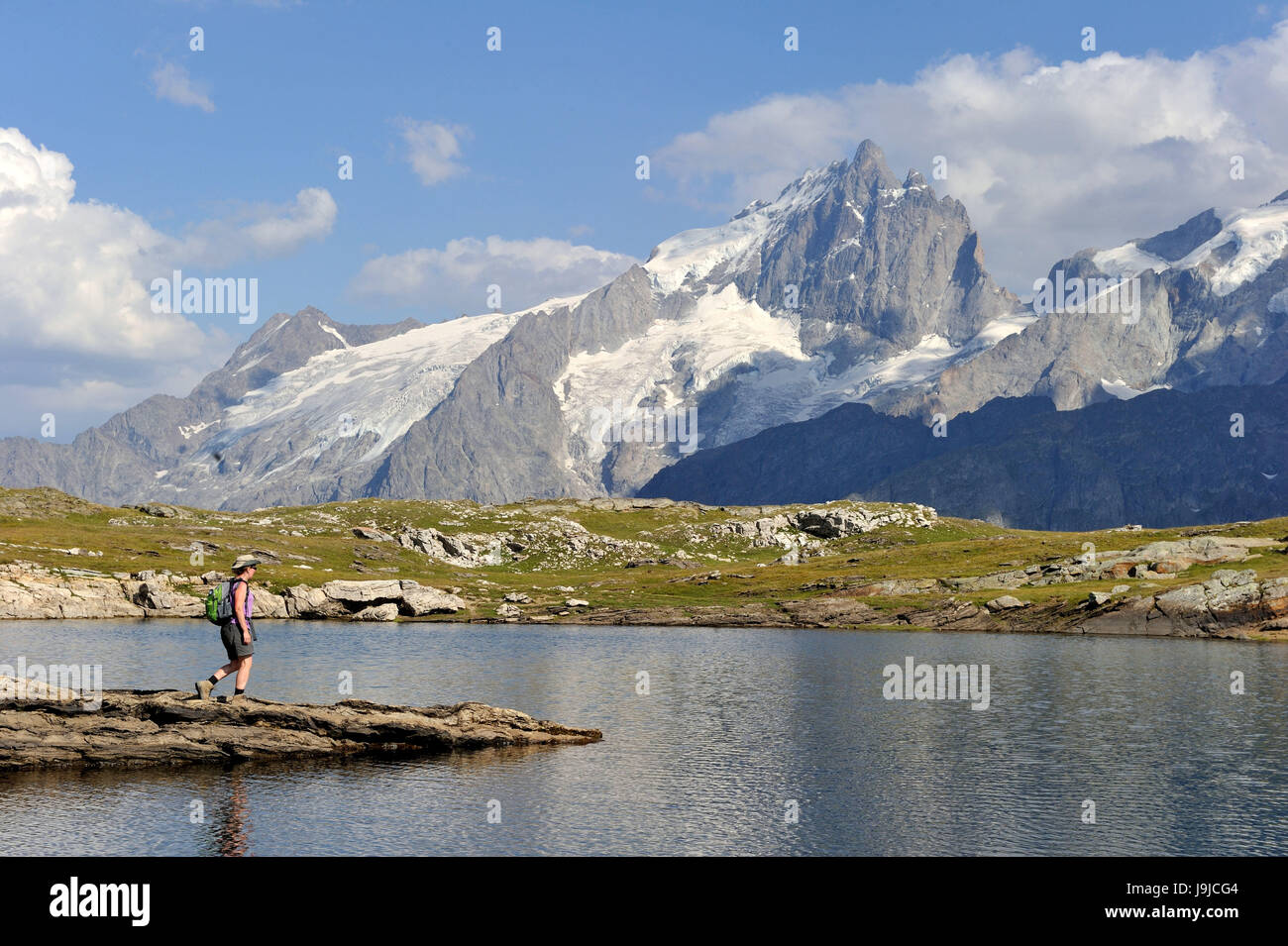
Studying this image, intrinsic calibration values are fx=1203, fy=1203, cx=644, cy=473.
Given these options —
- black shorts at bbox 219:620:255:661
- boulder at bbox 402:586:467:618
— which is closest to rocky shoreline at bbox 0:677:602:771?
black shorts at bbox 219:620:255:661

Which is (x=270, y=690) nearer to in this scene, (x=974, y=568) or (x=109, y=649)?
(x=109, y=649)

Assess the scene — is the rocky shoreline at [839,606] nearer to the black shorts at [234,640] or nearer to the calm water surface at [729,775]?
the calm water surface at [729,775]

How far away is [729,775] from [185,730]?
2318 centimetres

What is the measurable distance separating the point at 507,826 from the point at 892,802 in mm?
15804

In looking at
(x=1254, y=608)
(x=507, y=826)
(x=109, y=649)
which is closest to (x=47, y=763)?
(x=507, y=826)

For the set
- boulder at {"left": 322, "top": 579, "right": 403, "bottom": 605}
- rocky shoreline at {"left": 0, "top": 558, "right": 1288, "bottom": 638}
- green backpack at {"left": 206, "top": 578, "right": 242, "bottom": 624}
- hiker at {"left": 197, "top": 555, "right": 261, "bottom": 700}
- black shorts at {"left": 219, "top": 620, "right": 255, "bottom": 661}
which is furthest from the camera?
boulder at {"left": 322, "top": 579, "right": 403, "bottom": 605}

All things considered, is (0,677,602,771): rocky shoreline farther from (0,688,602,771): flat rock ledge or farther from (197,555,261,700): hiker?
(197,555,261,700): hiker

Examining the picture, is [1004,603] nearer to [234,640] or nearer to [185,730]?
[185,730]

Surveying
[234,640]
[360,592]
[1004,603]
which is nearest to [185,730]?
[234,640]

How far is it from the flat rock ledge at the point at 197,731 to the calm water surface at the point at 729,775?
1127mm

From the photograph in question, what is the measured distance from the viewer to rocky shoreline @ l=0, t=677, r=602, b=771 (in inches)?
1923

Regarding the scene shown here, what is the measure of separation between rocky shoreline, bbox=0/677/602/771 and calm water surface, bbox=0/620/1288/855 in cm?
112

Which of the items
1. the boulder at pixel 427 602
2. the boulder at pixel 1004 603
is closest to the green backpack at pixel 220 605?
the boulder at pixel 427 602

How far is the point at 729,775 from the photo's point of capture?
52812mm
